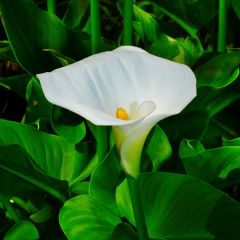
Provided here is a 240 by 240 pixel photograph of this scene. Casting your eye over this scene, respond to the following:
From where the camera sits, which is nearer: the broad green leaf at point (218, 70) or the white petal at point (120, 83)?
the white petal at point (120, 83)

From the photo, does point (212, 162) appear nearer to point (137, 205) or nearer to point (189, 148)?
point (189, 148)

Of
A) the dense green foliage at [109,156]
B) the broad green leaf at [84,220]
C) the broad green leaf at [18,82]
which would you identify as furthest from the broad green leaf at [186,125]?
the broad green leaf at [18,82]

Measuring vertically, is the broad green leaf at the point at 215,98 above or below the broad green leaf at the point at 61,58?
below

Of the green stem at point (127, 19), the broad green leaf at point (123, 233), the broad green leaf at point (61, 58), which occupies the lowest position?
the broad green leaf at point (123, 233)

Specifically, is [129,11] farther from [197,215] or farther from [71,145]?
[197,215]

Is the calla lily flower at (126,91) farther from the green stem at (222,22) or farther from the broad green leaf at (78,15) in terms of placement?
the broad green leaf at (78,15)

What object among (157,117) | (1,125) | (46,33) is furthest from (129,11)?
(157,117)

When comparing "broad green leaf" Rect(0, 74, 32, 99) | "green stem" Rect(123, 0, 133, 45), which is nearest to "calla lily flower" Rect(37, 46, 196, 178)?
"green stem" Rect(123, 0, 133, 45)
